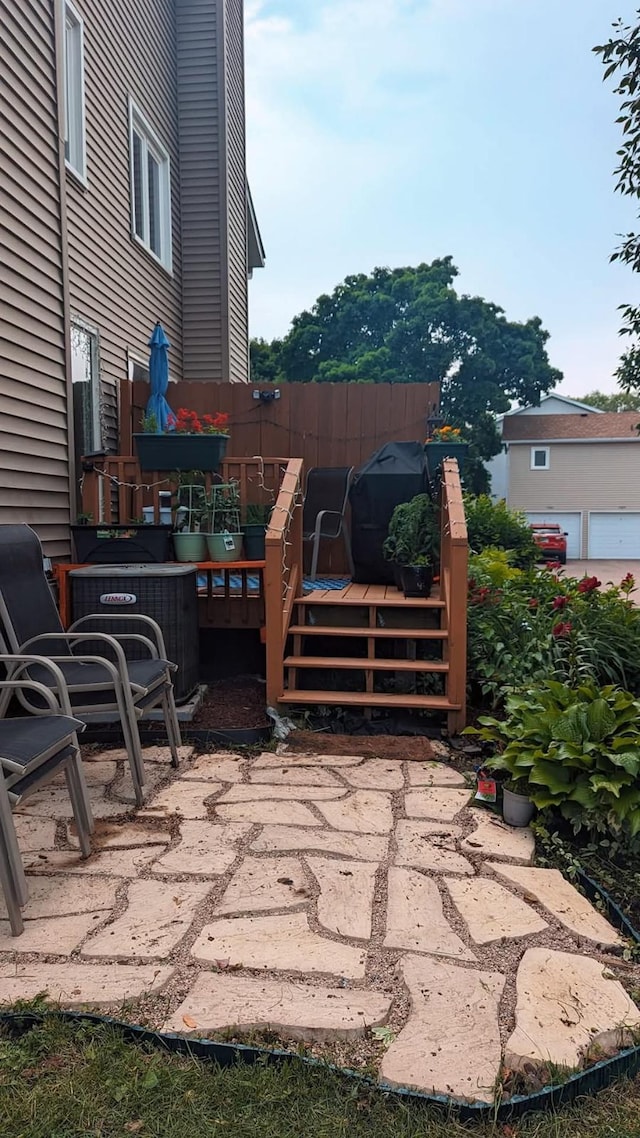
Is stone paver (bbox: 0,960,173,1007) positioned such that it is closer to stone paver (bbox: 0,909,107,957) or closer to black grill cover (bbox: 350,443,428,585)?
stone paver (bbox: 0,909,107,957)

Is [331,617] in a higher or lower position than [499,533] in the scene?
lower

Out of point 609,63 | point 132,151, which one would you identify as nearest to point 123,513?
point 609,63

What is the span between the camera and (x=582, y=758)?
113 inches

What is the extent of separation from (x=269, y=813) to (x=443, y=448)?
4.35 meters

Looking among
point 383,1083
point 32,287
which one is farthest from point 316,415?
point 383,1083

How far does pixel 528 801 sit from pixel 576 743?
0.30 metres

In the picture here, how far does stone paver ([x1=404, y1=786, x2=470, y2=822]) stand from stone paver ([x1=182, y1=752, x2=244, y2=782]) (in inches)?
31.1

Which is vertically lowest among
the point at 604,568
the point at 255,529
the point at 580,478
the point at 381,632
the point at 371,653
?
the point at 604,568

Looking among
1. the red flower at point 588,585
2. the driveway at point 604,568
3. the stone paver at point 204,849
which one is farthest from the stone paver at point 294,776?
the driveway at point 604,568

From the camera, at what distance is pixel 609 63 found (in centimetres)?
387

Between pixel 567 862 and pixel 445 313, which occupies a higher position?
pixel 445 313

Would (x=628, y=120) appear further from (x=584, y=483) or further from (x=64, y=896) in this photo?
(x=584, y=483)

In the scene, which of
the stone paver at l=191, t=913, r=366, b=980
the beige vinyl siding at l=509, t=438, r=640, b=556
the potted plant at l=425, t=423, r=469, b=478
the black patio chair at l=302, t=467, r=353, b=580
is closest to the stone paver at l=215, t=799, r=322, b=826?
the stone paver at l=191, t=913, r=366, b=980

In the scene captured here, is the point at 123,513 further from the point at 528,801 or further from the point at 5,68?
the point at 528,801
